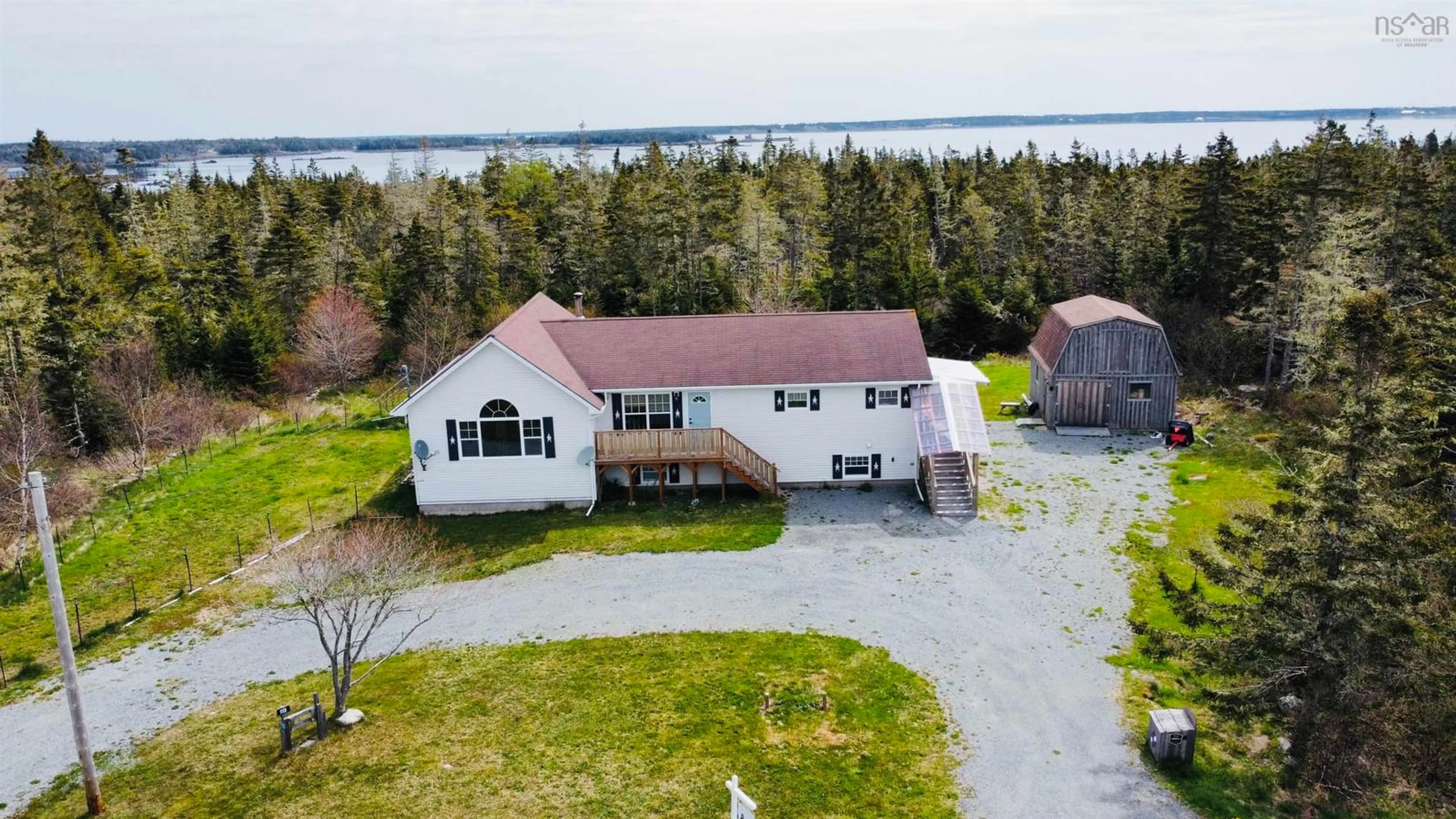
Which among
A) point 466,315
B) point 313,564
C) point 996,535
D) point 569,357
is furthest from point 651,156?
point 313,564

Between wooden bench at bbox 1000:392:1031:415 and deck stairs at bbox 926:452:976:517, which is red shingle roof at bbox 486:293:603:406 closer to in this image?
deck stairs at bbox 926:452:976:517

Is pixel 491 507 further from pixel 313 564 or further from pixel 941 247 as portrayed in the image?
pixel 941 247

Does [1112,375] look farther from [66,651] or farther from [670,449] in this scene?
[66,651]

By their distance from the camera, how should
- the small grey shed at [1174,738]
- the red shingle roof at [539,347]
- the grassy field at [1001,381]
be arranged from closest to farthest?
the small grey shed at [1174,738], the red shingle roof at [539,347], the grassy field at [1001,381]

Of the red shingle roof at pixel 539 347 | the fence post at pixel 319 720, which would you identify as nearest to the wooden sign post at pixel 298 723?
the fence post at pixel 319 720

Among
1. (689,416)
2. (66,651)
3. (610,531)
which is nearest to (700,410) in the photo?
(689,416)

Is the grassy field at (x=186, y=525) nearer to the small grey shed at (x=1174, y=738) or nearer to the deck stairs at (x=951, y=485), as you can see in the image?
the deck stairs at (x=951, y=485)
